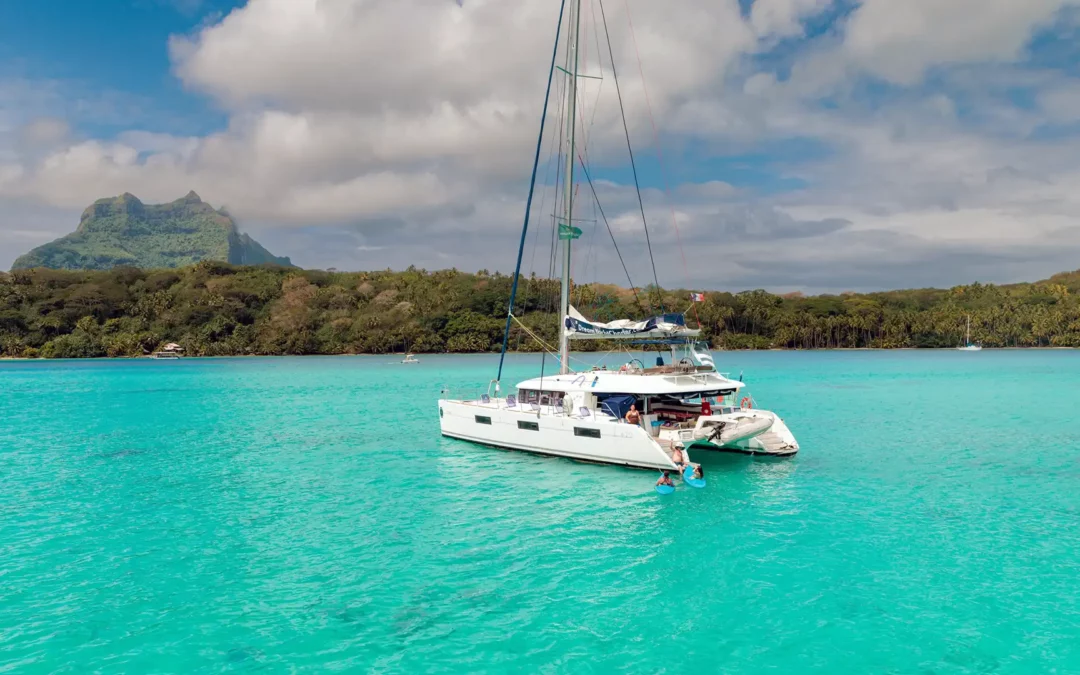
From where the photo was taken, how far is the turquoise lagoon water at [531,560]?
35.2 feet

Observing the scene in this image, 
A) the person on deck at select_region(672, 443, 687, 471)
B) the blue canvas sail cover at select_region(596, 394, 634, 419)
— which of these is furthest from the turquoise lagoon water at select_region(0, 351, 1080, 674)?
the blue canvas sail cover at select_region(596, 394, 634, 419)

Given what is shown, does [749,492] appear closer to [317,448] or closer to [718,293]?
[317,448]

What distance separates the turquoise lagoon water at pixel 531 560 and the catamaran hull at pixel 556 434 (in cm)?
62

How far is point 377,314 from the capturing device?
515ft

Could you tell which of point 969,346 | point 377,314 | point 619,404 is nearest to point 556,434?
point 619,404

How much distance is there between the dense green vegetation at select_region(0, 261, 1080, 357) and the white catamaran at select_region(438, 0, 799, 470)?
99.1m

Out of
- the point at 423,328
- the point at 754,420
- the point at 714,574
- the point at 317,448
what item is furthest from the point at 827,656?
the point at 423,328

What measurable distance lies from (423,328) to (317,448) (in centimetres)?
12292

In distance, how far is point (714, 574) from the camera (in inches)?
550

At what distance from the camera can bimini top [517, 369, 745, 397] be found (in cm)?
2270

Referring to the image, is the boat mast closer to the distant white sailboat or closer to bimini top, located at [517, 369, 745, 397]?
bimini top, located at [517, 369, 745, 397]

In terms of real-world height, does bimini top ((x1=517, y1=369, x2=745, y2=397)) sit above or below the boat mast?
below

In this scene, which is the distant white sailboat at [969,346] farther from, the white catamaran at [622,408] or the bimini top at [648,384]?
the bimini top at [648,384]

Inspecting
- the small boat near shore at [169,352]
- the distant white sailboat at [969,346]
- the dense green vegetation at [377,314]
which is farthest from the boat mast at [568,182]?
the distant white sailboat at [969,346]
